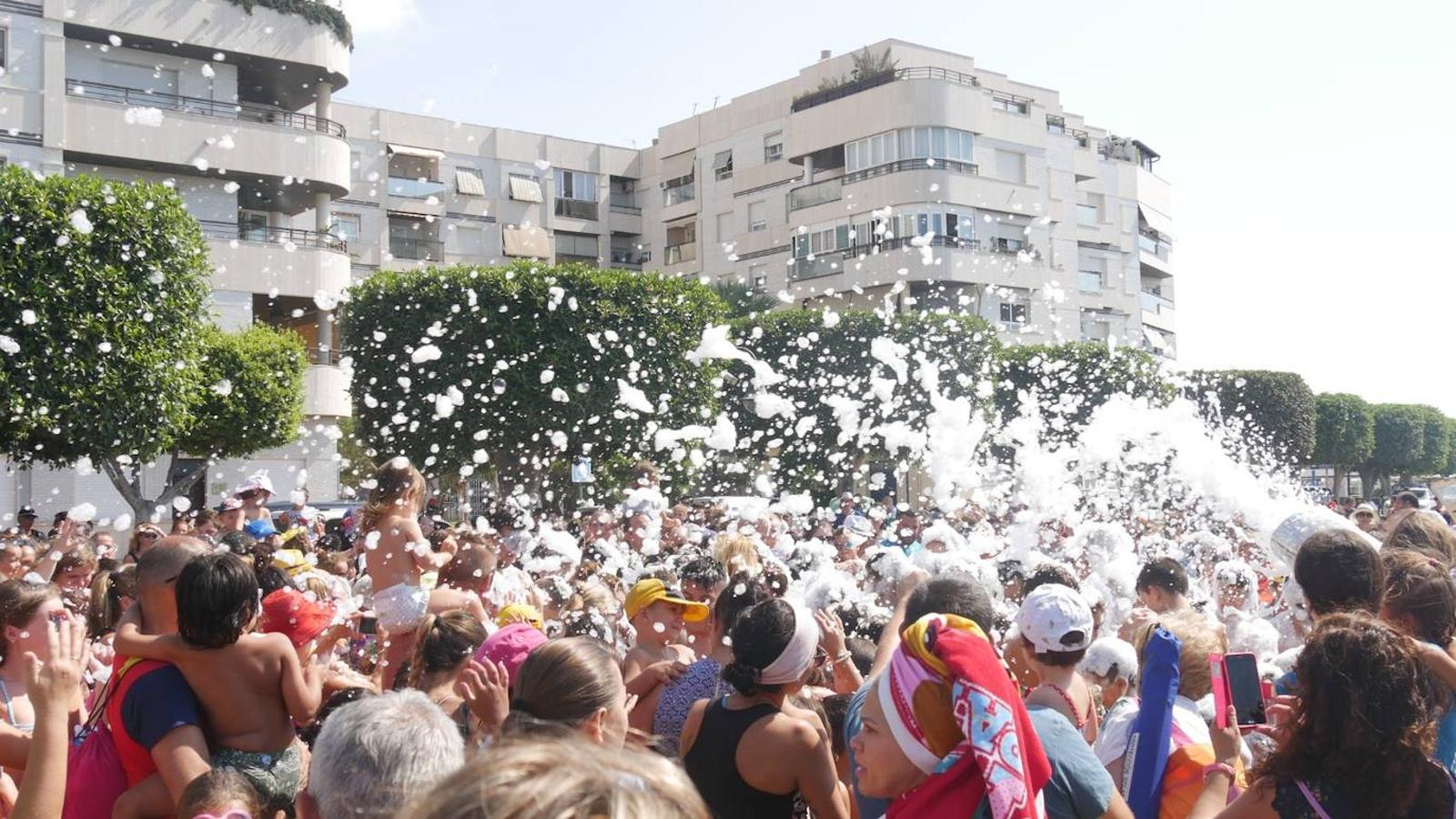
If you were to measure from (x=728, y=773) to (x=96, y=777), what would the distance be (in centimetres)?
173

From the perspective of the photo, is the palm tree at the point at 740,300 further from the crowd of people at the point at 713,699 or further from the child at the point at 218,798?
the child at the point at 218,798

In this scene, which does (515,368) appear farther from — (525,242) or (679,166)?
(679,166)

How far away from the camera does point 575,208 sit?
183 ft

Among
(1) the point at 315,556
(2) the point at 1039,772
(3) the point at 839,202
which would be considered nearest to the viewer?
(2) the point at 1039,772

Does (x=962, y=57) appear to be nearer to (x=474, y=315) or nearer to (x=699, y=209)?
(x=699, y=209)

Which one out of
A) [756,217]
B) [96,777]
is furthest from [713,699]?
[756,217]

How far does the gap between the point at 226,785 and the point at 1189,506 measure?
56.4 ft

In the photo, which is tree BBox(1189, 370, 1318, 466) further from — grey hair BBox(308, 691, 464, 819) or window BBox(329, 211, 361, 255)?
grey hair BBox(308, 691, 464, 819)

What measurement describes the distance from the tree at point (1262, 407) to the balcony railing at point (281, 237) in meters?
30.2

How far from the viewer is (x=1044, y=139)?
49375mm

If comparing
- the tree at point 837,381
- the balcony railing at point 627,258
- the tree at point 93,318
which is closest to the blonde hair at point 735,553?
the tree at point 93,318

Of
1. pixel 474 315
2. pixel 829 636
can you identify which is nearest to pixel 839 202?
pixel 474 315

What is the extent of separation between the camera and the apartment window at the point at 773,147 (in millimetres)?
A: 51006

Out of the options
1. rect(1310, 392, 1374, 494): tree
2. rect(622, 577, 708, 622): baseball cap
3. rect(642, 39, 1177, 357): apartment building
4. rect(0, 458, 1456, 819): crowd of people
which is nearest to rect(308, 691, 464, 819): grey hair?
rect(0, 458, 1456, 819): crowd of people
